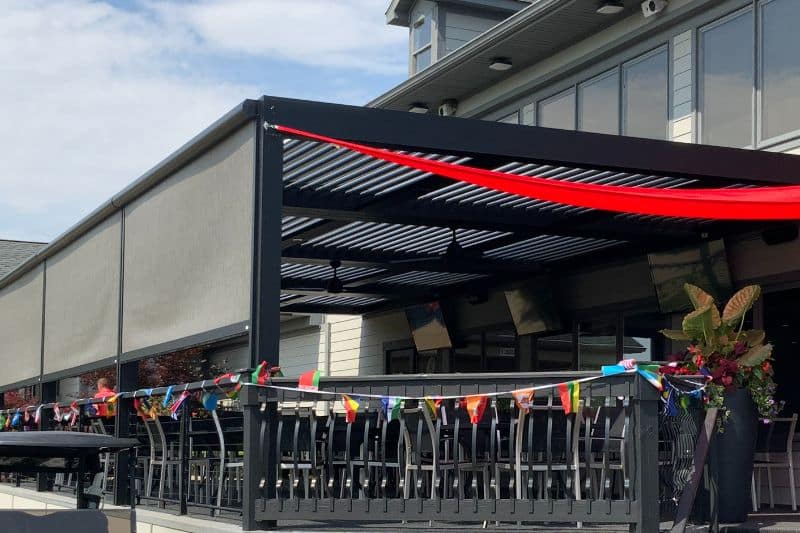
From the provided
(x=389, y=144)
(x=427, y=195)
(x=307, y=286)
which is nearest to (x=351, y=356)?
(x=307, y=286)

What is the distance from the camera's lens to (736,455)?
882cm

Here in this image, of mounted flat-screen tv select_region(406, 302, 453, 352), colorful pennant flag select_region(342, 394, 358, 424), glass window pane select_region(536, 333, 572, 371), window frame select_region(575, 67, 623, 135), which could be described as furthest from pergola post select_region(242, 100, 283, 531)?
mounted flat-screen tv select_region(406, 302, 453, 352)

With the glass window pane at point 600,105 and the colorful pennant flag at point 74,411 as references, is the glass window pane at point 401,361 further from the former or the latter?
the colorful pennant flag at point 74,411

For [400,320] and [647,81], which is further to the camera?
Answer: [400,320]

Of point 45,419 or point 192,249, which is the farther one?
point 45,419

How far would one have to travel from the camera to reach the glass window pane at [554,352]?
15312 mm

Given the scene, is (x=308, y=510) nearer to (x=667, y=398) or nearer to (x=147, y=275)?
(x=667, y=398)

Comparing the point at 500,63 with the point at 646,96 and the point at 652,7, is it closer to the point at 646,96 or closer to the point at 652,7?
the point at 646,96

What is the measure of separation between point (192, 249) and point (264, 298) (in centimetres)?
156

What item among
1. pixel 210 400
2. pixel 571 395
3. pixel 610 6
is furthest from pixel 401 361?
pixel 571 395

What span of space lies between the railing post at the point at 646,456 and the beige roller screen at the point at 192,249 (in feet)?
9.02

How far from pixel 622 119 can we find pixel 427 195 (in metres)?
4.24

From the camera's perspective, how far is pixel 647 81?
1420 centimetres

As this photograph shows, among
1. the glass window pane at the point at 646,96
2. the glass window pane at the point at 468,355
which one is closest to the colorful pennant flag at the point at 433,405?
the glass window pane at the point at 646,96
